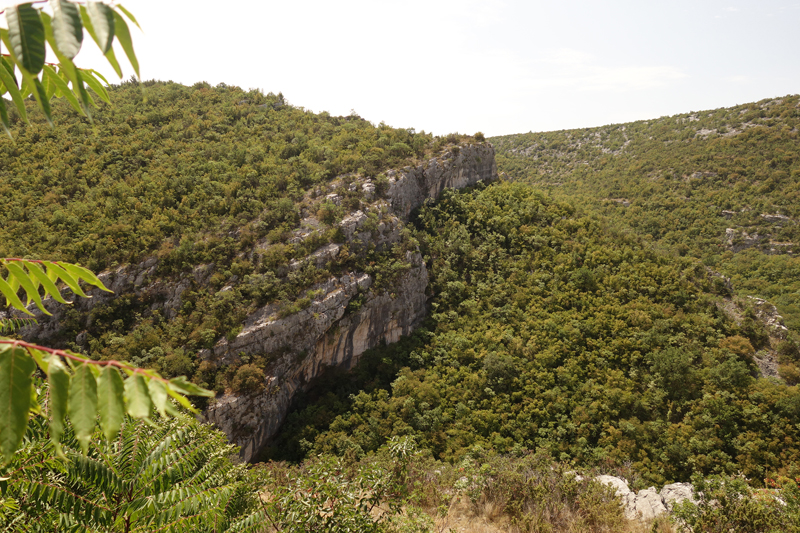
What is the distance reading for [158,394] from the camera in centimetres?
118

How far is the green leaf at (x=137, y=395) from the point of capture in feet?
3.67

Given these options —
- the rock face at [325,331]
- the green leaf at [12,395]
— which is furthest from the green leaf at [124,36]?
the rock face at [325,331]

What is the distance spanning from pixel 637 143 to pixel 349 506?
67.7 m

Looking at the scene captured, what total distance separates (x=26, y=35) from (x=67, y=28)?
201mm

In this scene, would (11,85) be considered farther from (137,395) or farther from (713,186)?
(713,186)

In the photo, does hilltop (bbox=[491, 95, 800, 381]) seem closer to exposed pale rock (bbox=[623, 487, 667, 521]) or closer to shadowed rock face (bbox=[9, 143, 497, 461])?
exposed pale rock (bbox=[623, 487, 667, 521])

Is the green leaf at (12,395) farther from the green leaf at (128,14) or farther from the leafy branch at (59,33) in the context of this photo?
the green leaf at (128,14)

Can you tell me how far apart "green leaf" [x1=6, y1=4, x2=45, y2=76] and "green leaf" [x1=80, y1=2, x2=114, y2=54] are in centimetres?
18

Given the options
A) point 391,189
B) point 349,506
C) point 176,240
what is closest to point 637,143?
point 391,189

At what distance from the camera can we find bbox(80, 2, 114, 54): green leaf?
1.23 meters

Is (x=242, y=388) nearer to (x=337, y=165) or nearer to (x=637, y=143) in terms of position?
(x=337, y=165)

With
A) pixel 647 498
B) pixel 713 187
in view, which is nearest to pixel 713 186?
pixel 713 187

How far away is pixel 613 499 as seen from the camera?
32.7ft

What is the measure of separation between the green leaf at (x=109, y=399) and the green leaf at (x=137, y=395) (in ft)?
0.09
